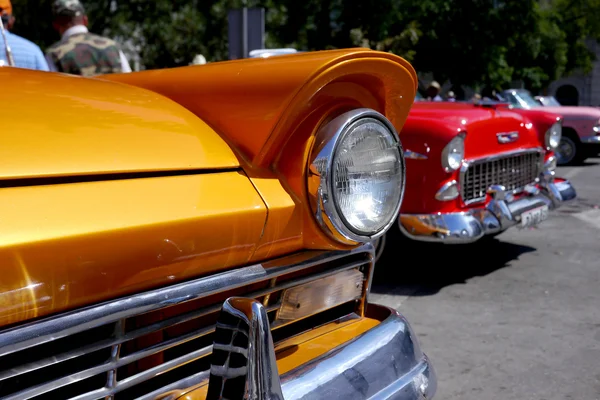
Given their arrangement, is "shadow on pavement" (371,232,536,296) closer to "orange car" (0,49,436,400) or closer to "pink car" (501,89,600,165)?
"orange car" (0,49,436,400)

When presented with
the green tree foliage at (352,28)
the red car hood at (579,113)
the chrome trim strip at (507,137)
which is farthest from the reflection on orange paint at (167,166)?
the green tree foliage at (352,28)

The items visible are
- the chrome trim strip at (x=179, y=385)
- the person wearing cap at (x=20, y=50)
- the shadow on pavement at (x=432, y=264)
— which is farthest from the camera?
the shadow on pavement at (x=432, y=264)

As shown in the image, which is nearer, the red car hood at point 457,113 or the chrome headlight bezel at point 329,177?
the chrome headlight bezel at point 329,177

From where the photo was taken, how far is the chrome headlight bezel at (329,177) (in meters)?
1.38

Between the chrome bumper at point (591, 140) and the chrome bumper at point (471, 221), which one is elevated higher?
the chrome bumper at point (471, 221)

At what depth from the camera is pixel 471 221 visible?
4008 mm

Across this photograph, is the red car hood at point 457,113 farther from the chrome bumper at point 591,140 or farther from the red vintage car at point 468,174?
the chrome bumper at point 591,140

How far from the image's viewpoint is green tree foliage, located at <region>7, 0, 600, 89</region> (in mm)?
16156

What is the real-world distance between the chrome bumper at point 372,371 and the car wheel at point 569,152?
37.6 ft

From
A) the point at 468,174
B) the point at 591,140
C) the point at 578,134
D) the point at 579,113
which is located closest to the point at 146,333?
the point at 468,174

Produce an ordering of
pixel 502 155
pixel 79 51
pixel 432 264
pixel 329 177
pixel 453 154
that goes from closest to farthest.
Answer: pixel 329 177, pixel 79 51, pixel 453 154, pixel 502 155, pixel 432 264

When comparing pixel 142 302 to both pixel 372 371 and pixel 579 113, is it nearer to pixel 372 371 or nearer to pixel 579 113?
pixel 372 371

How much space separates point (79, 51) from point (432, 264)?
Answer: 287cm

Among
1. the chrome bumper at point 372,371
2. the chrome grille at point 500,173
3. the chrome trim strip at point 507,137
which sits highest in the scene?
the chrome bumper at point 372,371
